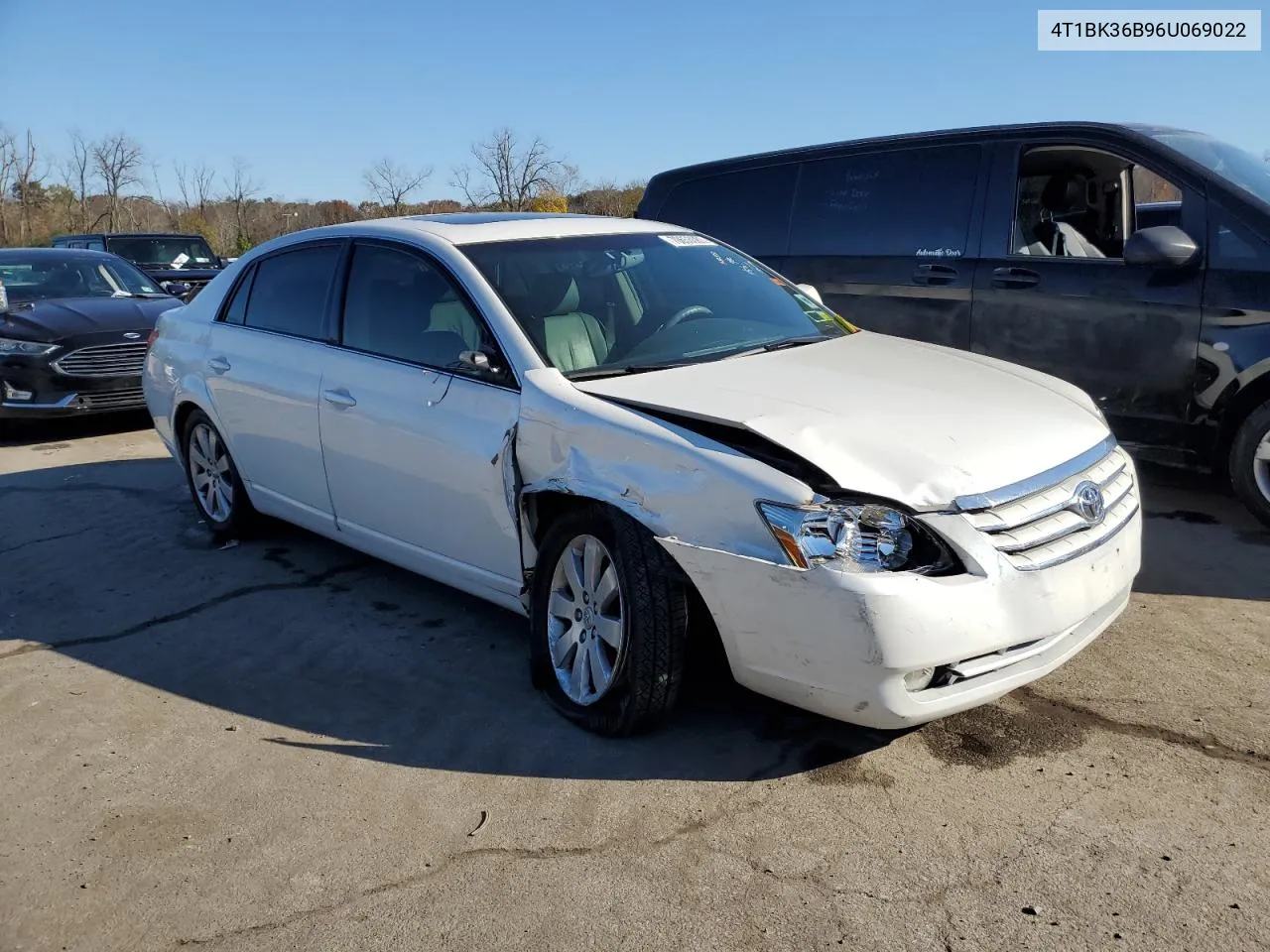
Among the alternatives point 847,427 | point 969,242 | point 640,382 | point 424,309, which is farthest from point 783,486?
point 969,242

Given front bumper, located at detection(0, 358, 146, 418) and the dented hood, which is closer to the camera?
the dented hood

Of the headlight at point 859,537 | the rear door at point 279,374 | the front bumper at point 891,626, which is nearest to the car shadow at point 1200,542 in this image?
the front bumper at point 891,626

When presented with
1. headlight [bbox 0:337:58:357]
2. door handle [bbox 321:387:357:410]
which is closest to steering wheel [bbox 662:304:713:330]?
door handle [bbox 321:387:357:410]

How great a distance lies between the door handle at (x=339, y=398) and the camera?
4.55m

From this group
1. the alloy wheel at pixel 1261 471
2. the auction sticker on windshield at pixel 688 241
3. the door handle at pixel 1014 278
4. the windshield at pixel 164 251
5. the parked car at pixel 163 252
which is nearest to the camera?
the auction sticker on windshield at pixel 688 241

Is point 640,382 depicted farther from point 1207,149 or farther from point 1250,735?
point 1207,149

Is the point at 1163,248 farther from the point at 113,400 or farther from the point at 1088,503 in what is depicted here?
the point at 113,400

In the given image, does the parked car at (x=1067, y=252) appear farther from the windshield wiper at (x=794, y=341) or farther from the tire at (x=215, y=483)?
the tire at (x=215, y=483)

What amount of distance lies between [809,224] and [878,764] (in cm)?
446

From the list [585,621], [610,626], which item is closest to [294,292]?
[585,621]

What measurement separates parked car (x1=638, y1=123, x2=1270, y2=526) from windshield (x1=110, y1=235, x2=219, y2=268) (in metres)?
12.1

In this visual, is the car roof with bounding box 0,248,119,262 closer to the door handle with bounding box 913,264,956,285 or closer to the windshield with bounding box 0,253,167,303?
the windshield with bounding box 0,253,167,303

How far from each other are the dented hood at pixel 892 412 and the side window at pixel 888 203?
92.1 inches

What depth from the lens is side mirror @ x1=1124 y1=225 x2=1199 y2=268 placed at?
5.30 meters
